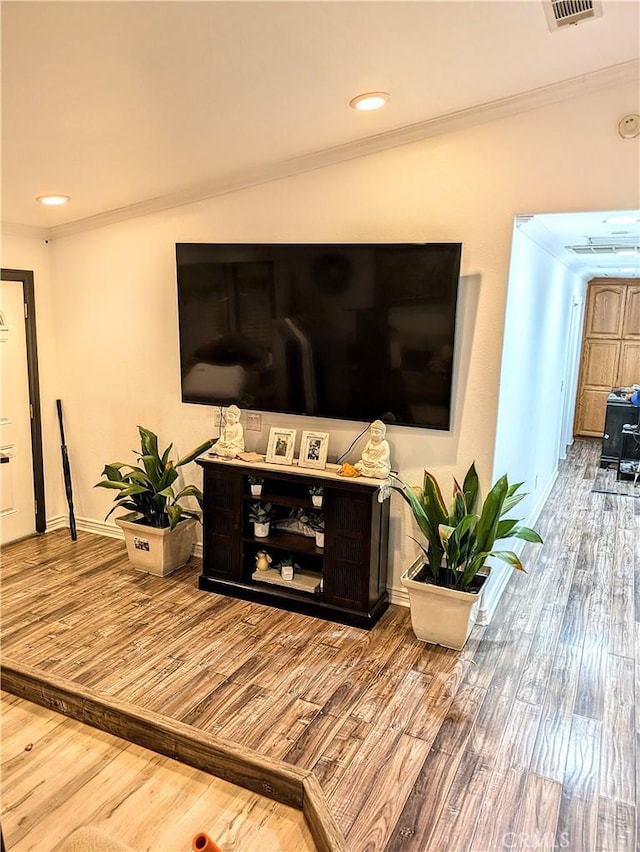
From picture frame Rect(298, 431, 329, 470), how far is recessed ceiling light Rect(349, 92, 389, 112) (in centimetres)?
165

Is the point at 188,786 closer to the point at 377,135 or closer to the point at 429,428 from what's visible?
the point at 429,428

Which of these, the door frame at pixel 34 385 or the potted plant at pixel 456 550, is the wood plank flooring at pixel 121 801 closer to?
the potted plant at pixel 456 550

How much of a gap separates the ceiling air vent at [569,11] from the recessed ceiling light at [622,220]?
1065 mm

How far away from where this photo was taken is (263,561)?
142 inches

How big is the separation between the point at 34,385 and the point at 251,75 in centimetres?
290

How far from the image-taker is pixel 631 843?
1.96 m

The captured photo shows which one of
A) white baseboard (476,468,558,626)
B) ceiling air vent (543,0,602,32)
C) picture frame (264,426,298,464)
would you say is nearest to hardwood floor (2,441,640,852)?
white baseboard (476,468,558,626)

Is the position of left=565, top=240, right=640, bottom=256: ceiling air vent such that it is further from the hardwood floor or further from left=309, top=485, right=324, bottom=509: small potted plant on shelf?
left=309, top=485, right=324, bottom=509: small potted plant on shelf

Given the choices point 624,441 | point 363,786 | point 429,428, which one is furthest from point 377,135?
point 624,441

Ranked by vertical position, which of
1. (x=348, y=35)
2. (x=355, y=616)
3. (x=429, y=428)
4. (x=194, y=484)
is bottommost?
(x=355, y=616)

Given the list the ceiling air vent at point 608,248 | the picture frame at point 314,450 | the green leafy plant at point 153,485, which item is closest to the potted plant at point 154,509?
the green leafy plant at point 153,485

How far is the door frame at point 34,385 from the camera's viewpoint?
420cm

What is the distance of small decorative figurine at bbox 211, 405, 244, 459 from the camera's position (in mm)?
3613

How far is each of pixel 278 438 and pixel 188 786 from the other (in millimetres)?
1827
